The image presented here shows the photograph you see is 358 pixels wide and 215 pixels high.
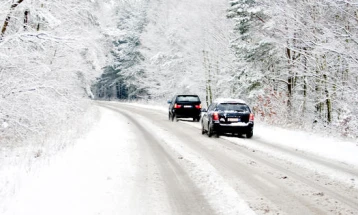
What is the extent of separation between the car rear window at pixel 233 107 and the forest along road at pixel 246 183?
3871 millimetres

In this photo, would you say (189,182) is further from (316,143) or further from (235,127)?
(235,127)

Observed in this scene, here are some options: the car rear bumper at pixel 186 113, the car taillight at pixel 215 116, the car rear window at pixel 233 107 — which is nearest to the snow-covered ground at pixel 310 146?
the car taillight at pixel 215 116

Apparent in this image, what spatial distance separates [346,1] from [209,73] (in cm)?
2504

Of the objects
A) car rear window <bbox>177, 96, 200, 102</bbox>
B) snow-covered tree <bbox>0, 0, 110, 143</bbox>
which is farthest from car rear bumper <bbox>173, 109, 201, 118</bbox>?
snow-covered tree <bbox>0, 0, 110, 143</bbox>

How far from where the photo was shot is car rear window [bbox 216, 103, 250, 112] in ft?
51.5

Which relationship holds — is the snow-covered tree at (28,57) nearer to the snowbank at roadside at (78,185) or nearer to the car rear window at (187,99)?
the snowbank at roadside at (78,185)

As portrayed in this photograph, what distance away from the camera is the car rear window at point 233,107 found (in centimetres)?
1570

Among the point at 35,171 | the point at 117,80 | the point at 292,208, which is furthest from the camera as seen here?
the point at 117,80

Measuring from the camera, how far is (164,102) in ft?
158

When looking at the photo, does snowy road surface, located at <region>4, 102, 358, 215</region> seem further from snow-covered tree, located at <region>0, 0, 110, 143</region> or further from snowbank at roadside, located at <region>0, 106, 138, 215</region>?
snow-covered tree, located at <region>0, 0, 110, 143</region>

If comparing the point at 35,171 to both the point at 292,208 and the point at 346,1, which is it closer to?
the point at 292,208

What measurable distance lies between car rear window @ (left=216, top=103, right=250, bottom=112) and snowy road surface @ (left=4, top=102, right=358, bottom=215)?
12.5 feet

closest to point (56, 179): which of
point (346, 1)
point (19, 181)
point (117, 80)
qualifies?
point (19, 181)

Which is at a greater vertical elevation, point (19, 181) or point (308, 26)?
point (308, 26)
